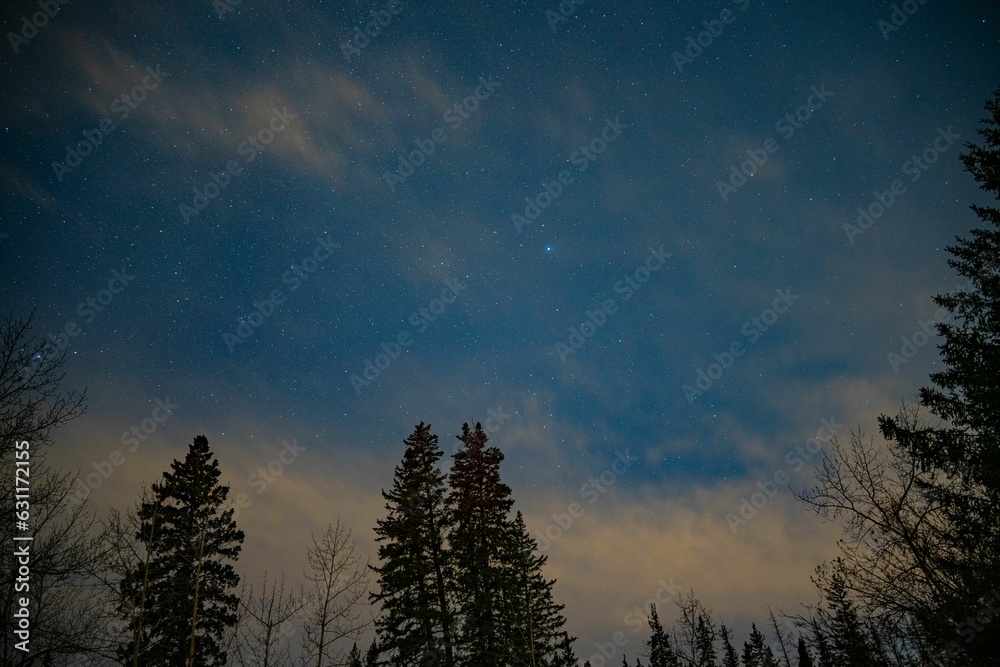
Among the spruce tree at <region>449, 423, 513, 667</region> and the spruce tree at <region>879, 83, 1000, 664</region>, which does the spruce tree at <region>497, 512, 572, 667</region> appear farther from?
the spruce tree at <region>879, 83, 1000, 664</region>

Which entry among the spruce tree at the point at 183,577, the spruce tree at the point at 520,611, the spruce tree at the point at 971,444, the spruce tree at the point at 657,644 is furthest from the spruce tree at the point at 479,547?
the spruce tree at the point at 657,644

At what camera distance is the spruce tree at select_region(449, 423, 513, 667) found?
2097 centimetres

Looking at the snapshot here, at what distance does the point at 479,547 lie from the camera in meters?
22.2

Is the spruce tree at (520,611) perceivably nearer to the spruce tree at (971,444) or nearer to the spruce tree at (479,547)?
the spruce tree at (479,547)

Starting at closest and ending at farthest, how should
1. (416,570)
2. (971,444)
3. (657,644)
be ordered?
(971,444)
(416,570)
(657,644)

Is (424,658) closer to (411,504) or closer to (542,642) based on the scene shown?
(411,504)

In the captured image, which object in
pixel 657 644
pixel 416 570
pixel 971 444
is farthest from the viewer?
pixel 657 644

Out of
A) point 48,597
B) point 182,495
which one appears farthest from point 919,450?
point 182,495

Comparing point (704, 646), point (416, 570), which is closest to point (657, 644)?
point (704, 646)

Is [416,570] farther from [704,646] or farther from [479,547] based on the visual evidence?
[704,646]

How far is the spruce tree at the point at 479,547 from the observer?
20969 mm

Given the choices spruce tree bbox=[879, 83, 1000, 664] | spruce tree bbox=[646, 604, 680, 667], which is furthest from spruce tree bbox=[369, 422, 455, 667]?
spruce tree bbox=[646, 604, 680, 667]

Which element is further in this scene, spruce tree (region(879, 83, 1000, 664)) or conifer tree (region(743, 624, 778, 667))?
conifer tree (region(743, 624, 778, 667))

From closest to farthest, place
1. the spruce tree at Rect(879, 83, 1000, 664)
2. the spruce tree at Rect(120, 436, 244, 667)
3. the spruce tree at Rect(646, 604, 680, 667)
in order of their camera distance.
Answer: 1. the spruce tree at Rect(879, 83, 1000, 664)
2. the spruce tree at Rect(120, 436, 244, 667)
3. the spruce tree at Rect(646, 604, 680, 667)
